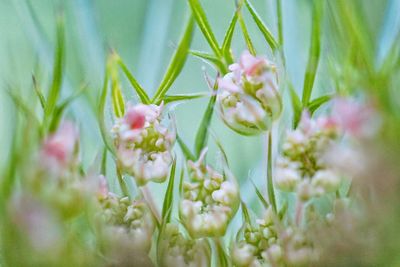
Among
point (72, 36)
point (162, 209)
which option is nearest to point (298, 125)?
point (162, 209)

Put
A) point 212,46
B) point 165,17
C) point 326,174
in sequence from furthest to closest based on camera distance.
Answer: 1. point 165,17
2. point 212,46
3. point 326,174

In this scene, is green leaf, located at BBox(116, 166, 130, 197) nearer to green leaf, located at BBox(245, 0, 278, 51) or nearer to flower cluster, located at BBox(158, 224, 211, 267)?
flower cluster, located at BBox(158, 224, 211, 267)

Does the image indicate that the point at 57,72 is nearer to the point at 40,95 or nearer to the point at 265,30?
the point at 40,95

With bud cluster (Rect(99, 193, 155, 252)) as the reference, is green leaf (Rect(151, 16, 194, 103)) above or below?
above

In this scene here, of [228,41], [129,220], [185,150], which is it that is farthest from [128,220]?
[228,41]

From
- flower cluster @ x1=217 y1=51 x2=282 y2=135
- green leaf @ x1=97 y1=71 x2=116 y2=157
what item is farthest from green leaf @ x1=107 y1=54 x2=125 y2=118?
flower cluster @ x1=217 y1=51 x2=282 y2=135

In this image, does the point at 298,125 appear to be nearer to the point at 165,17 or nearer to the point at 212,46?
the point at 212,46
